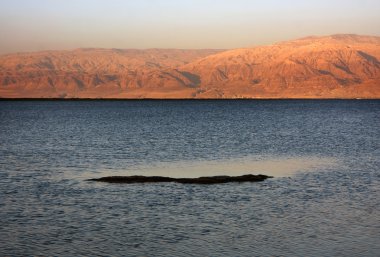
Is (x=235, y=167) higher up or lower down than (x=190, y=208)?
lower down

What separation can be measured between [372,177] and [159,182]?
14.6 m

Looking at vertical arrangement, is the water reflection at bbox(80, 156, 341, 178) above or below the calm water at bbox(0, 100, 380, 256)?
below

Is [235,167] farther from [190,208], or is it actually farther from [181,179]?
[190,208]

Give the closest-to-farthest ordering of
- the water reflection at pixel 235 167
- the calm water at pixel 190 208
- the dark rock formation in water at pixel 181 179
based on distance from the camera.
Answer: the calm water at pixel 190 208 → the dark rock formation in water at pixel 181 179 → the water reflection at pixel 235 167

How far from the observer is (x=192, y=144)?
72375 millimetres

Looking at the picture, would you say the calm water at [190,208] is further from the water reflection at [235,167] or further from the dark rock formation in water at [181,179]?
the dark rock formation in water at [181,179]

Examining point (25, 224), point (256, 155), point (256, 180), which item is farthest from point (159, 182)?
point (256, 155)

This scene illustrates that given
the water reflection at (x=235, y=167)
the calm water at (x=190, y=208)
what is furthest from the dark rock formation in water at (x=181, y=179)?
the water reflection at (x=235, y=167)

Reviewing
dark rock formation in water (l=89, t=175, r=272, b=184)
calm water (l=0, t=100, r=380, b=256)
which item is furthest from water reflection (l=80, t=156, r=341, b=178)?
dark rock formation in water (l=89, t=175, r=272, b=184)

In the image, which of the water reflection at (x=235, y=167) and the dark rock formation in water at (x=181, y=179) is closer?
the dark rock formation in water at (x=181, y=179)

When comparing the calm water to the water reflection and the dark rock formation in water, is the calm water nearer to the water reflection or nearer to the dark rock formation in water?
the water reflection

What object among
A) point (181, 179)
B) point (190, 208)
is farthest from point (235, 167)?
point (190, 208)

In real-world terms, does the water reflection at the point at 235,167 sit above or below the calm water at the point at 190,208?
below

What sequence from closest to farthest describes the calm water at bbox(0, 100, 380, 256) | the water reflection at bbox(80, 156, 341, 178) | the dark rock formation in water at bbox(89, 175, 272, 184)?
the calm water at bbox(0, 100, 380, 256) < the dark rock formation in water at bbox(89, 175, 272, 184) < the water reflection at bbox(80, 156, 341, 178)
